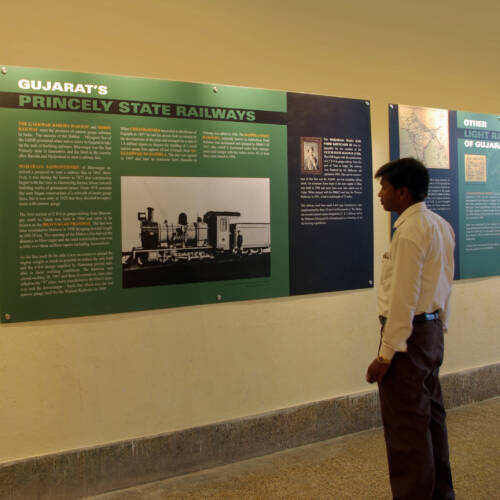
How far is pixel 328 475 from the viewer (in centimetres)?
294

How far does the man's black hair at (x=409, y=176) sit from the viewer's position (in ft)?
7.68

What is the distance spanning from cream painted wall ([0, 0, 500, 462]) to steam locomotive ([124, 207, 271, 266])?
35 centimetres

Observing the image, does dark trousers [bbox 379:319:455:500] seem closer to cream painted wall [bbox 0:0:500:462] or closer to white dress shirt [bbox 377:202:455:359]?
white dress shirt [bbox 377:202:455:359]

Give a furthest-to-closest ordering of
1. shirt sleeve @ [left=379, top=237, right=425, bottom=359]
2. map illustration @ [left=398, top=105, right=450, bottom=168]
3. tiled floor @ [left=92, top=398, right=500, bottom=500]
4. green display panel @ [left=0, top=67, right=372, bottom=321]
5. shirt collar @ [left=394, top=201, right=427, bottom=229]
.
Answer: map illustration @ [left=398, top=105, right=450, bottom=168] → tiled floor @ [left=92, top=398, right=500, bottom=500] → green display panel @ [left=0, top=67, right=372, bottom=321] → shirt collar @ [left=394, top=201, right=427, bottom=229] → shirt sleeve @ [left=379, top=237, right=425, bottom=359]

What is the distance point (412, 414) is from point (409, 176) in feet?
3.84

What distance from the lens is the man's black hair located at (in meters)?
2.34

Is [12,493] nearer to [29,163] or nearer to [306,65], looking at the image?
[29,163]

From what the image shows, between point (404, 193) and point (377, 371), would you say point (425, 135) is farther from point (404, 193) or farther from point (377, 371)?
point (377, 371)

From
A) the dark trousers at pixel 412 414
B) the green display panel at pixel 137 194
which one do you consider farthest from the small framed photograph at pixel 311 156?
the dark trousers at pixel 412 414

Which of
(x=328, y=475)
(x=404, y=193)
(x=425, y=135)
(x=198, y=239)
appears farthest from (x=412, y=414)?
(x=425, y=135)

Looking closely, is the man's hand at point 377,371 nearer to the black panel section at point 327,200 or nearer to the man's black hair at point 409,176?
the man's black hair at point 409,176

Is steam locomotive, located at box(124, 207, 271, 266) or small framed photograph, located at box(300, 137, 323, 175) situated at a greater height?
small framed photograph, located at box(300, 137, 323, 175)

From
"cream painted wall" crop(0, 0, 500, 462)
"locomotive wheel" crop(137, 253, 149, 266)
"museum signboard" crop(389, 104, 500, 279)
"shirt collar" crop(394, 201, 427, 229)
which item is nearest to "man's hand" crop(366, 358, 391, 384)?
"shirt collar" crop(394, 201, 427, 229)

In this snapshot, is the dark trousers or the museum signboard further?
the museum signboard
